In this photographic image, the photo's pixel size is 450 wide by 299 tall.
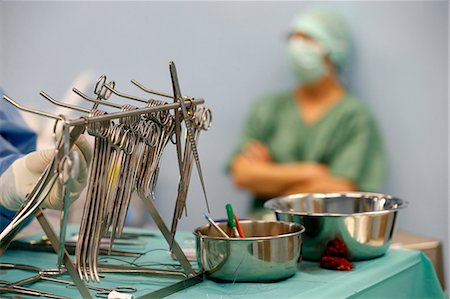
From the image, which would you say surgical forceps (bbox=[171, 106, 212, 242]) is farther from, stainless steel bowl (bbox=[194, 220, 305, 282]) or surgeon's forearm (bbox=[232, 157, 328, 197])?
surgeon's forearm (bbox=[232, 157, 328, 197])

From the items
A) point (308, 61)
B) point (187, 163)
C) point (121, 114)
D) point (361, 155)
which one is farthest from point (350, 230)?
point (308, 61)

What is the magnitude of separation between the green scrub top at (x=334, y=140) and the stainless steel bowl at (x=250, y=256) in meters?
1.98

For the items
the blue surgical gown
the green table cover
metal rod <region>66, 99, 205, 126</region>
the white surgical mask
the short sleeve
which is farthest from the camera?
the white surgical mask

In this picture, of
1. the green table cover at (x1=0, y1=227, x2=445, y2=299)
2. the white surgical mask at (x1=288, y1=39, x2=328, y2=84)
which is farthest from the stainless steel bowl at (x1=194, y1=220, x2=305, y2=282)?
the white surgical mask at (x1=288, y1=39, x2=328, y2=84)

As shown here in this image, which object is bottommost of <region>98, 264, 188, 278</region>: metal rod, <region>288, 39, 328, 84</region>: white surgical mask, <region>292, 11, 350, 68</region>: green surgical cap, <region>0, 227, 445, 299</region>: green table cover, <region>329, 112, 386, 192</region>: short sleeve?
<region>0, 227, 445, 299</region>: green table cover

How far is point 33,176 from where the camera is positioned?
3.73 feet

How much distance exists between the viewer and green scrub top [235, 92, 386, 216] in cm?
313

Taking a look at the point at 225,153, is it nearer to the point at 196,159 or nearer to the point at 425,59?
the point at 425,59

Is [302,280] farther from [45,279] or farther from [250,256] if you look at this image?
[45,279]

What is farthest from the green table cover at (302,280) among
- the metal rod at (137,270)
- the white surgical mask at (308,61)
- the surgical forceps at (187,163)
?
the white surgical mask at (308,61)

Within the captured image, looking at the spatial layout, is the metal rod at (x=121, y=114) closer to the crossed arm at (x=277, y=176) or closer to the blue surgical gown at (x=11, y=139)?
the blue surgical gown at (x=11, y=139)

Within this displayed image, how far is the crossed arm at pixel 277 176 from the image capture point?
3.14m

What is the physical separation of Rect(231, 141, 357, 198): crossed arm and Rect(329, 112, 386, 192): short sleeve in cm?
5

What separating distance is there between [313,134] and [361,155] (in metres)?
0.25
